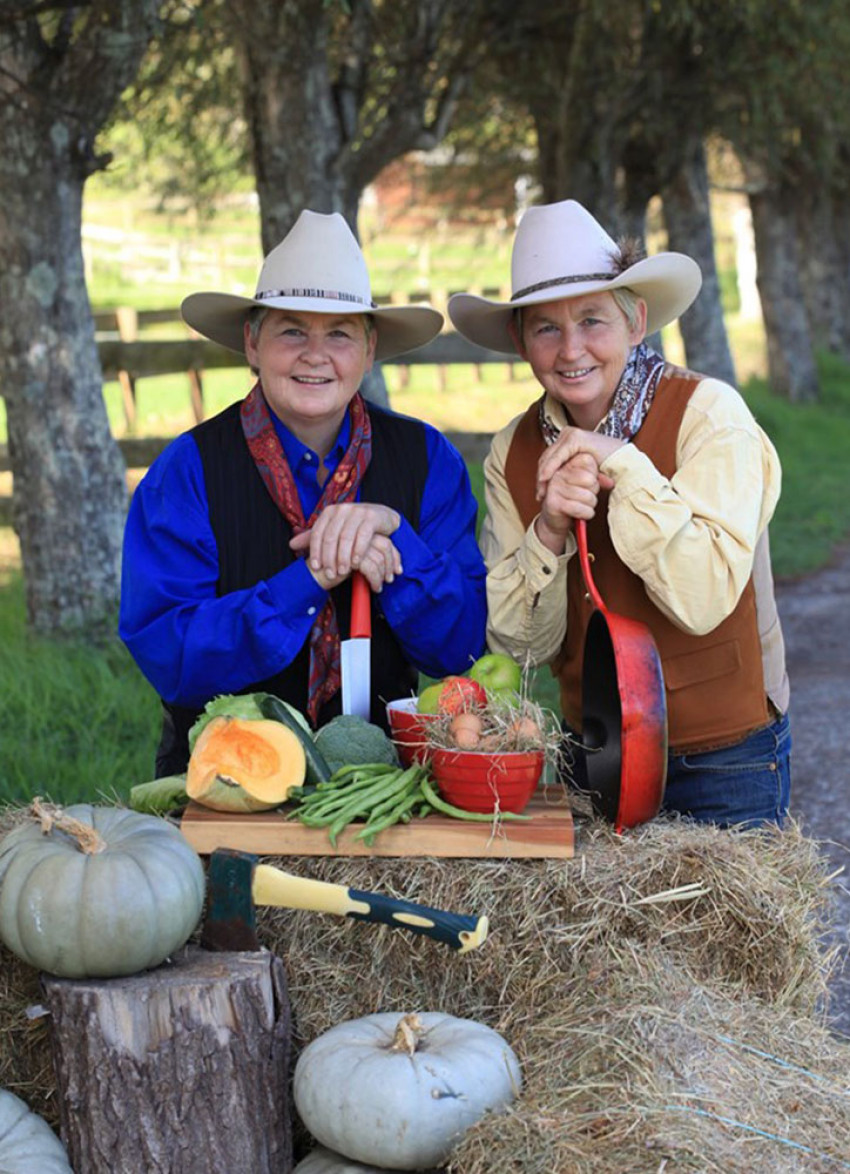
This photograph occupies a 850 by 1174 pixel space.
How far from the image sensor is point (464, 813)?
10.7 ft

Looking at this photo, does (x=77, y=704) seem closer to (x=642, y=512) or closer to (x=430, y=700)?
(x=430, y=700)

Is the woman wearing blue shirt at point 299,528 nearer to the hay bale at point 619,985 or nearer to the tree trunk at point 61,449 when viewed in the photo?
the hay bale at point 619,985

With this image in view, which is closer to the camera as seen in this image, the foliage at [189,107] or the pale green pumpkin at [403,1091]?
the pale green pumpkin at [403,1091]

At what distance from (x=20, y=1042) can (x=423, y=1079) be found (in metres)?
1.03

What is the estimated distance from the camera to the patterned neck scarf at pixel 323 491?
3943mm

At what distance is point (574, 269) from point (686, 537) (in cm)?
77

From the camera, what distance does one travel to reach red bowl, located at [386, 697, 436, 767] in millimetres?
3383

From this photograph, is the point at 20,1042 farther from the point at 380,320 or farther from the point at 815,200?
the point at 815,200

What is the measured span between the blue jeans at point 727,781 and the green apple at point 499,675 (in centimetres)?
42

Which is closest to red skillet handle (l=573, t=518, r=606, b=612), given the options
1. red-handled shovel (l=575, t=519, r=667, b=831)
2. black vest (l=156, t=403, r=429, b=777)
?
red-handled shovel (l=575, t=519, r=667, b=831)

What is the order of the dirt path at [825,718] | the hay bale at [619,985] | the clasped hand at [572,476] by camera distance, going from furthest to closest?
the dirt path at [825,718] < the clasped hand at [572,476] < the hay bale at [619,985]

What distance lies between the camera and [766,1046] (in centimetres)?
306

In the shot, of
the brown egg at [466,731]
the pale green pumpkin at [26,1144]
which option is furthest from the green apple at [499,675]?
the pale green pumpkin at [26,1144]

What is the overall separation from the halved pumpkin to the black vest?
1.75 feet
